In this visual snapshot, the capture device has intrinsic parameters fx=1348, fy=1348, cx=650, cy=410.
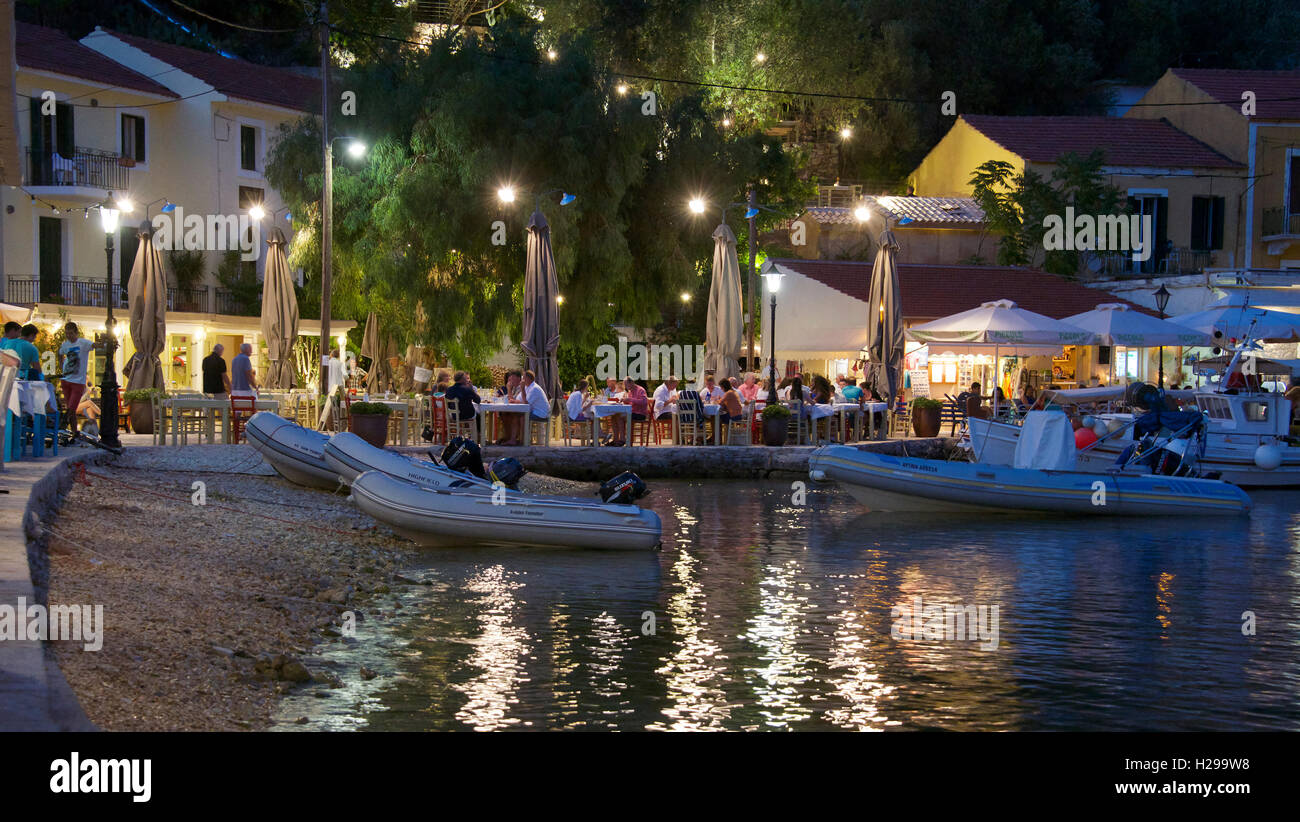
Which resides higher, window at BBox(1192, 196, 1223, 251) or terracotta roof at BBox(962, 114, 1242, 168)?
terracotta roof at BBox(962, 114, 1242, 168)

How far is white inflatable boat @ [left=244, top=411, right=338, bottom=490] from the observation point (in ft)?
58.2

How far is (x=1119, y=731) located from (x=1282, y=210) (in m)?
40.0

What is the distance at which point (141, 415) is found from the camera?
2250 cm

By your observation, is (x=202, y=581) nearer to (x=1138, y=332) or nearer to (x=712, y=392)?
(x=712, y=392)

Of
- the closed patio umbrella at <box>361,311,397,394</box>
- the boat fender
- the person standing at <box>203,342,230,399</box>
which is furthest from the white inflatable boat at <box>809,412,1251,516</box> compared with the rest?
the closed patio umbrella at <box>361,311,397,394</box>

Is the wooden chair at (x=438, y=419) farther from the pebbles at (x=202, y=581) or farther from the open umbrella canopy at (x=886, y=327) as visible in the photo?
the open umbrella canopy at (x=886, y=327)

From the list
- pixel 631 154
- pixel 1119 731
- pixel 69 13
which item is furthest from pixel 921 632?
pixel 69 13

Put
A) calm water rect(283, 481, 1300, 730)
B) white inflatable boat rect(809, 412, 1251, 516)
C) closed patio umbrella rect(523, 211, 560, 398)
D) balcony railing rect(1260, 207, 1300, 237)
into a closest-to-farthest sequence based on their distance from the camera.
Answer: calm water rect(283, 481, 1300, 730) < white inflatable boat rect(809, 412, 1251, 516) < closed patio umbrella rect(523, 211, 560, 398) < balcony railing rect(1260, 207, 1300, 237)

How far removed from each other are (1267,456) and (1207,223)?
23.2 m

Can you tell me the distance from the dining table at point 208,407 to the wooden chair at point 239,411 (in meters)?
0.07

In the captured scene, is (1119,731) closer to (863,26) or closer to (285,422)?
(285,422)

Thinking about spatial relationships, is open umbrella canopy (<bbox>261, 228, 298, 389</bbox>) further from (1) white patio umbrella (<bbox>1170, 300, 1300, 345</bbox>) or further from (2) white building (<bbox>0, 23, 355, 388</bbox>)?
(1) white patio umbrella (<bbox>1170, 300, 1300, 345</bbox>)

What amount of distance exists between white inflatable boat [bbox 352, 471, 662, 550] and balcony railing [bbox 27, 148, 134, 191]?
75.0 ft
